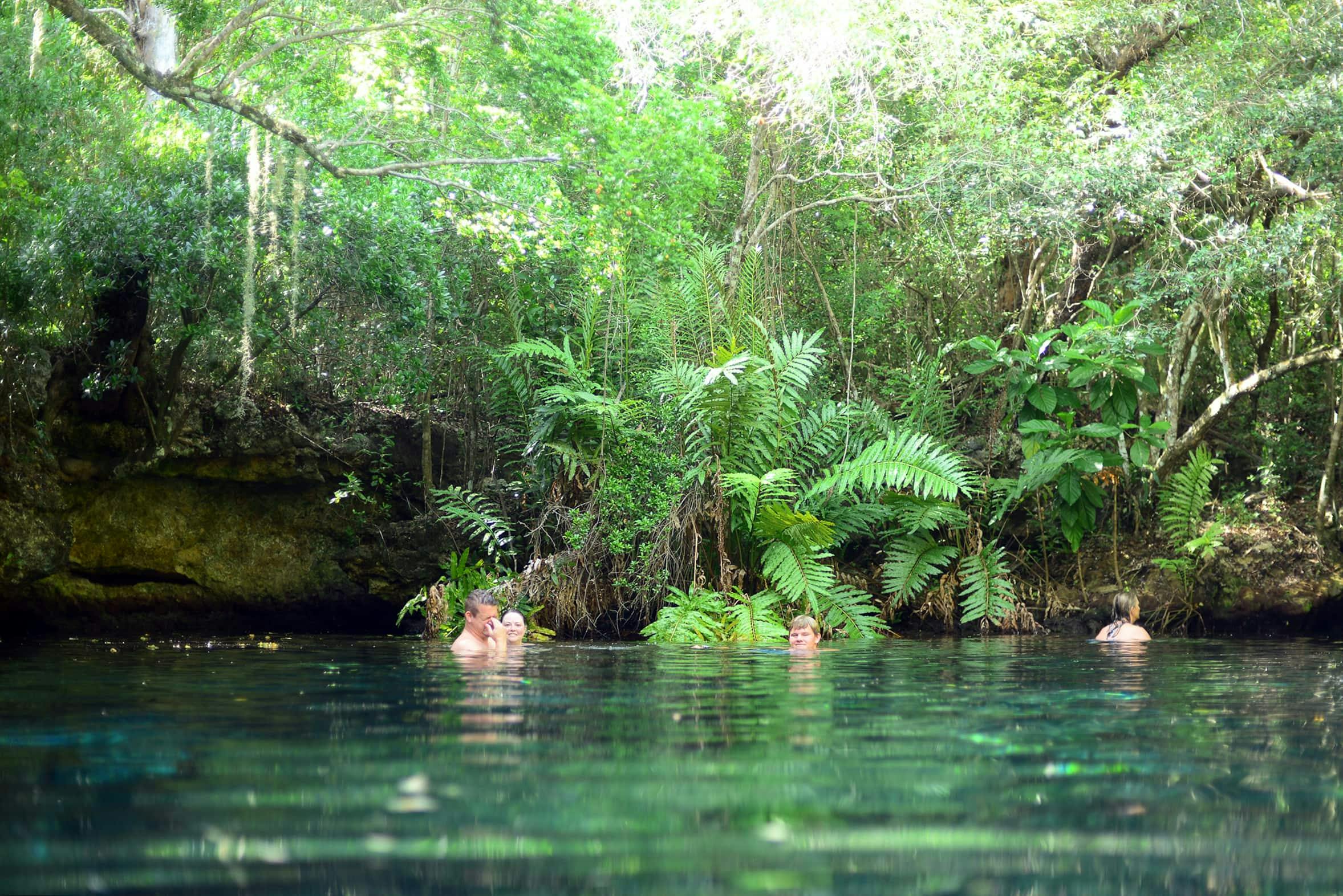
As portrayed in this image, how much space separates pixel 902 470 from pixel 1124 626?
2.30 metres

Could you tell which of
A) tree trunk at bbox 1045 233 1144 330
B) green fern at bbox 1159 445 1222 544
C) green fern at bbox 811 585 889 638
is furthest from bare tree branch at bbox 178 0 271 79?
green fern at bbox 1159 445 1222 544

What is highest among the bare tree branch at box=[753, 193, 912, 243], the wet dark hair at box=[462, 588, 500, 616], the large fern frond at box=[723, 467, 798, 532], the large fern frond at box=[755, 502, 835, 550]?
the bare tree branch at box=[753, 193, 912, 243]

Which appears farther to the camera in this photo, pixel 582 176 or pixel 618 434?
pixel 618 434

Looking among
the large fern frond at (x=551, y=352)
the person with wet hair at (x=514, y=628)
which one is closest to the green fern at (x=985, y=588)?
the large fern frond at (x=551, y=352)

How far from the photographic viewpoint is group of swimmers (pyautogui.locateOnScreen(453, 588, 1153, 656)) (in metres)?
8.42

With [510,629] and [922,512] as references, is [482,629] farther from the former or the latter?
[922,512]

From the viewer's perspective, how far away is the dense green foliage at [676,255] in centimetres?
998

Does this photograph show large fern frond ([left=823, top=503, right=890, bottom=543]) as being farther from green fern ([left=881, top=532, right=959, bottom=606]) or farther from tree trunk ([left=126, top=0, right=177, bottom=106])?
tree trunk ([left=126, top=0, right=177, bottom=106])

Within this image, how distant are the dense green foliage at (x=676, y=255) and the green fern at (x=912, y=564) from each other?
0.04 m

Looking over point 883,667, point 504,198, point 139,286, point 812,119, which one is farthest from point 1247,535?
point 139,286

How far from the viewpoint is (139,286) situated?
34.1 feet

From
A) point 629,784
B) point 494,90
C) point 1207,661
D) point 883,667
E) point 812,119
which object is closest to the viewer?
point 629,784

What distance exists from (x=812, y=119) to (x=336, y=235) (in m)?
4.76

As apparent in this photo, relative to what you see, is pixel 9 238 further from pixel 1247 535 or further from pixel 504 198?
pixel 1247 535
